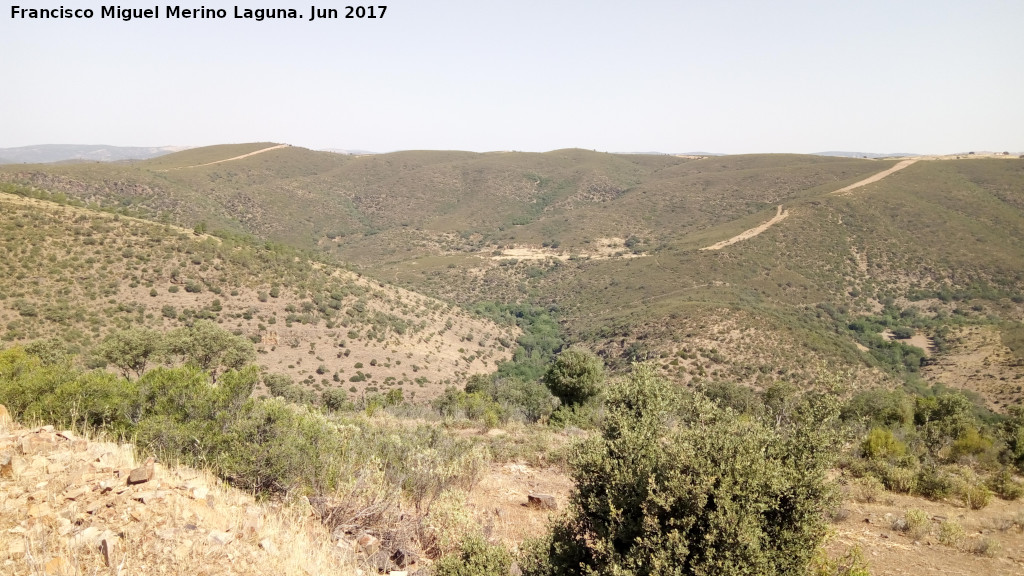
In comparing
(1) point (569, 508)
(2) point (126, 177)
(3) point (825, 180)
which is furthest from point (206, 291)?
(3) point (825, 180)

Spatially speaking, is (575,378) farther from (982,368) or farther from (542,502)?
(982,368)

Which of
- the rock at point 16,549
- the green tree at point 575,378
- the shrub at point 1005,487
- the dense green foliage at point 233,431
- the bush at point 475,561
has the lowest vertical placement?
the green tree at point 575,378

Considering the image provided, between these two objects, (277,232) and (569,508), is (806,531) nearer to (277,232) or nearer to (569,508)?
(569,508)

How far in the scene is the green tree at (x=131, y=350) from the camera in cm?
2109

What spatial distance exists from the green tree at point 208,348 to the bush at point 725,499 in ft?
70.9

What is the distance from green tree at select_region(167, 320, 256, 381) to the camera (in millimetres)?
22641

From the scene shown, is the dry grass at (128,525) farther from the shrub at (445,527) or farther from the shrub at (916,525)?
the shrub at (916,525)

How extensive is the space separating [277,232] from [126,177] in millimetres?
22957

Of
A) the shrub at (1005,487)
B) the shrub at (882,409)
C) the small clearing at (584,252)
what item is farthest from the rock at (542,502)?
the small clearing at (584,252)

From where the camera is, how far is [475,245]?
9106cm

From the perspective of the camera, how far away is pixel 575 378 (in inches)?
965

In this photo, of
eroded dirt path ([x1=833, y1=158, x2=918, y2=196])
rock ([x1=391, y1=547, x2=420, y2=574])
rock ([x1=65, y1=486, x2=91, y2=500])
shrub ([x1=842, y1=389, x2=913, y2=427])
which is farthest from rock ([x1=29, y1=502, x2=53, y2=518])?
eroded dirt path ([x1=833, y1=158, x2=918, y2=196])

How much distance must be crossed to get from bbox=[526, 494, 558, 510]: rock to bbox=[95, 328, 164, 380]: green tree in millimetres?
18835

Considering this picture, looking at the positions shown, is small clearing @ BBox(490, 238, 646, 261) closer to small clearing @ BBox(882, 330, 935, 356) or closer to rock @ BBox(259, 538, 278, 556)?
small clearing @ BBox(882, 330, 935, 356)
